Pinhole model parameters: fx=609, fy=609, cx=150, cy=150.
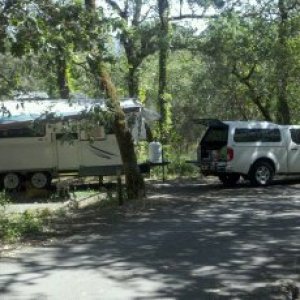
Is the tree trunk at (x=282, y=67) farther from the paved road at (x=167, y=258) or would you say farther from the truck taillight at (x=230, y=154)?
the paved road at (x=167, y=258)

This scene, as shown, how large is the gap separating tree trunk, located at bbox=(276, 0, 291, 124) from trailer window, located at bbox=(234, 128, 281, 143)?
5994 mm

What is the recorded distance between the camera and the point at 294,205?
43.5 ft

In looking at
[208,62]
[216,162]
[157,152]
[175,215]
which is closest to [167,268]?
[175,215]

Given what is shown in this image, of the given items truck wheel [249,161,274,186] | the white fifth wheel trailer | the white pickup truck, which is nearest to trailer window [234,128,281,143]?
the white pickup truck

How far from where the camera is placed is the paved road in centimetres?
624

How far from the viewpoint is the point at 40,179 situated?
18.8m

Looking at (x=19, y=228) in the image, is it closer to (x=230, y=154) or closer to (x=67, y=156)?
(x=230, y=154)

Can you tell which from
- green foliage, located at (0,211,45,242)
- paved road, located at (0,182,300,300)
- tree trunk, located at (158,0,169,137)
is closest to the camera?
paved road, located at (0,182,300,300)

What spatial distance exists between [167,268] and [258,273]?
3.48ft

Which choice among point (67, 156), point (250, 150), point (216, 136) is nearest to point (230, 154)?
point (250, 150)

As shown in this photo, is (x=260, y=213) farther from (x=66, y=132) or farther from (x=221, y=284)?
(x=221, y=284)

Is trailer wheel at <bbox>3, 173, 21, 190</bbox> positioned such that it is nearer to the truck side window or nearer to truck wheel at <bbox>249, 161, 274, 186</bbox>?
truck wheel at <bbox>249, 161, 274, 186</bbox>

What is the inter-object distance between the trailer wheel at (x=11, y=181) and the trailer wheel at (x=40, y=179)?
1.53 feet

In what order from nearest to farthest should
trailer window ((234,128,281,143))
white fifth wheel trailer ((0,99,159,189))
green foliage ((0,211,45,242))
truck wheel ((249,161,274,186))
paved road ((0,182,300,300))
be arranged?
paved road ((0,182,300,300)) → green foliage ((0,211,45,242)) → trailer window ((234,128,281,143)) → truck wheel ((249,161,274,186)) → white fifth wheel trailer ((0,99,159,189))
